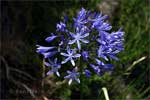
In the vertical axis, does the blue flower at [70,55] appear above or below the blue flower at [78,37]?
below

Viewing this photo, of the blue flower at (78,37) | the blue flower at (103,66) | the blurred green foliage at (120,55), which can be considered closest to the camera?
the blue flower at (78,37)

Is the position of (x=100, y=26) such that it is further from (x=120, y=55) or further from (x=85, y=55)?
(x=120, y=55)

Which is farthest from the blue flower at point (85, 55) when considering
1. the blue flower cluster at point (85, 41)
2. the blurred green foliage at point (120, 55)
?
the blurred green foliage at point (120, 55)

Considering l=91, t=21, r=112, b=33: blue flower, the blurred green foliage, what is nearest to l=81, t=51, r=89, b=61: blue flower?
→ l=91, t=21, r=112, b=33: blue flower

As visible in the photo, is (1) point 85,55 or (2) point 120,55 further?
(2) point 120,55

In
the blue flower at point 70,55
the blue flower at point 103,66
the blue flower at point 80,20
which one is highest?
the blue flower at point 80,20

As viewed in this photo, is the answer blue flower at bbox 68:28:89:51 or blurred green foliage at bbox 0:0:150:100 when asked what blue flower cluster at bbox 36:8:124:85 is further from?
blurred green foliage at bbox 0:0:150:100

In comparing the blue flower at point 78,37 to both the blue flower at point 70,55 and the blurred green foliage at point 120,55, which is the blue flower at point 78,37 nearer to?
the blue flower at point 70,55

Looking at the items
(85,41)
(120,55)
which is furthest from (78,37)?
(120,55)

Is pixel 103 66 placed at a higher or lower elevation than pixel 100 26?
lower

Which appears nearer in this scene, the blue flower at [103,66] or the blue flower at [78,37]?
the blue flower at [78,37]

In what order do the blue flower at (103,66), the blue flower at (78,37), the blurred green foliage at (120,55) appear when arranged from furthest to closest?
the blurred green foliage at (120,55)
the blue flower at (103,66)
the blue flower at (78,37)

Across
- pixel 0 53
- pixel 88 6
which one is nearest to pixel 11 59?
pixel 0 53
